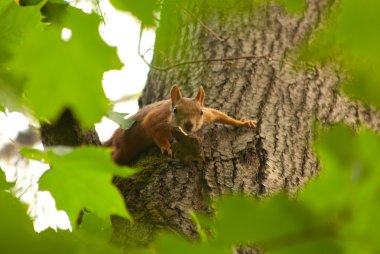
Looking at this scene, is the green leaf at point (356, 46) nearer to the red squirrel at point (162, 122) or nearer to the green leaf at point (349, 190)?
the green leaf at point (349, 190)

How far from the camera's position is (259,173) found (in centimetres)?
224

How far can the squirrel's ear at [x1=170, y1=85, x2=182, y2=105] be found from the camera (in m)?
3.04

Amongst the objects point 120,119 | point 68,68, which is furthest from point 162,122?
point 68,68

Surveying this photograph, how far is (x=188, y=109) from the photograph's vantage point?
3160 millimetres

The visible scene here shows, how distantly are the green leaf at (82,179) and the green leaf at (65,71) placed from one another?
0.71ft

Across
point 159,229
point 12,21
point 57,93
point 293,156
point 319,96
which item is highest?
point 319,96

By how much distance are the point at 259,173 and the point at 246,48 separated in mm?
1066

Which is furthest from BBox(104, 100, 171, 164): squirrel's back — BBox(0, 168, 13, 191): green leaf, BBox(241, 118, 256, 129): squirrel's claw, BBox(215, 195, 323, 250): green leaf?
BBox(215, 195, 323, 250): green leaf

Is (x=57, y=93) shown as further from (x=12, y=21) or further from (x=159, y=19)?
(x=12, y=21)

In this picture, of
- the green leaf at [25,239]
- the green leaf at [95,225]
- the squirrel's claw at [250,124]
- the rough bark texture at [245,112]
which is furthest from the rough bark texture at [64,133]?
the green leaf at [25,239]

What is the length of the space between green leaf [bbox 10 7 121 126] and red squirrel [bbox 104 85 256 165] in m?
2.05

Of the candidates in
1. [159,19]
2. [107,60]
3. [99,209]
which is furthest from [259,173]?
[107,60]

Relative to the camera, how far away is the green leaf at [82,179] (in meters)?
0.84

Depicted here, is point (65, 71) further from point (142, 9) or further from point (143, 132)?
point (143, 132)
